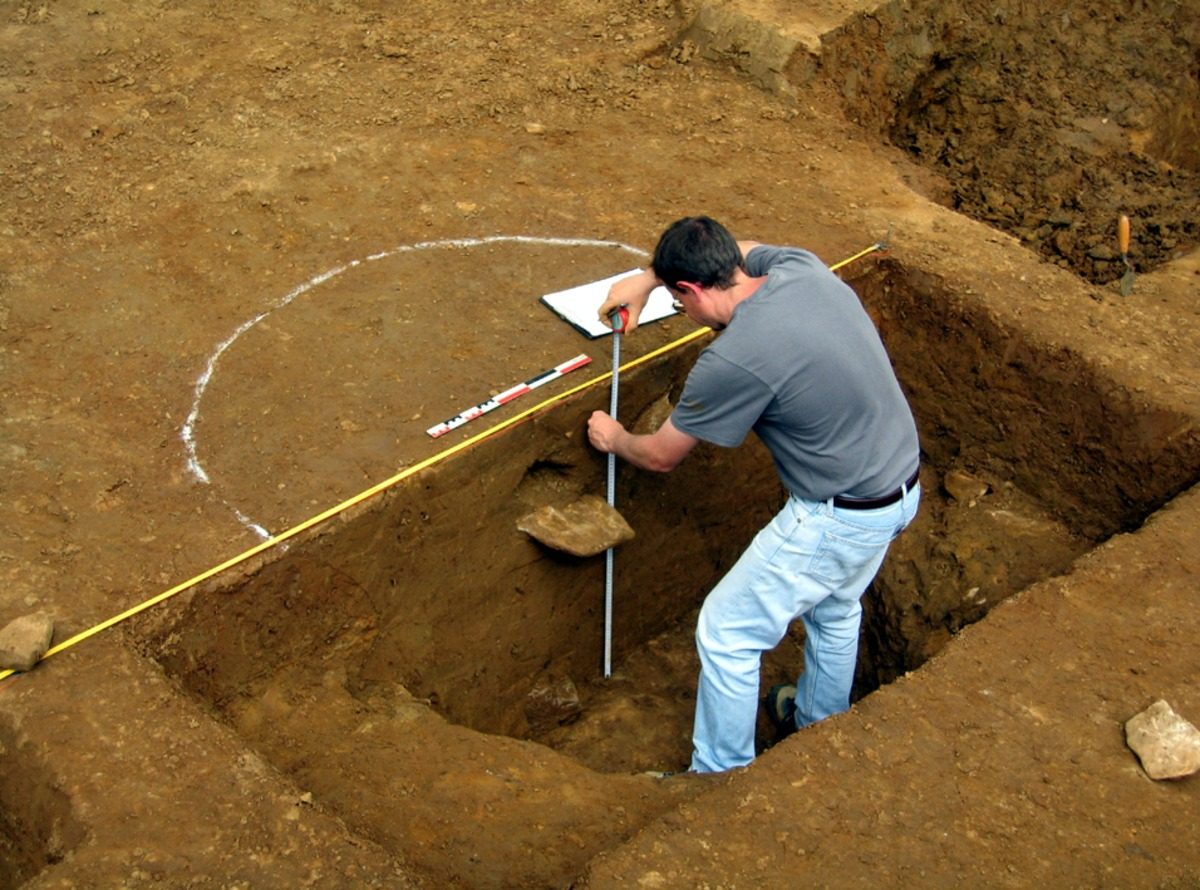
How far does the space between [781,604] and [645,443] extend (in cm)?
78

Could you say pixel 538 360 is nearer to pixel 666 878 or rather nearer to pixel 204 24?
pixel 666 878

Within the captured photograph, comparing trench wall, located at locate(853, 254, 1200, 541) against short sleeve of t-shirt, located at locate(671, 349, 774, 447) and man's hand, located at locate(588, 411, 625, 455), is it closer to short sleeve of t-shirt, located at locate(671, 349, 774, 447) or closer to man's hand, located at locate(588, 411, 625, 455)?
man's hand, located at locate(588, 411, 625, 455)

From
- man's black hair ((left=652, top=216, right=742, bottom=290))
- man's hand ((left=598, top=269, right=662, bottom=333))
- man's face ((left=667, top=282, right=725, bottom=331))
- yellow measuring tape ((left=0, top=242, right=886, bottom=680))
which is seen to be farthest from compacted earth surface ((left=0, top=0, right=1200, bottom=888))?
man's black hair ((left=652, top=216, right=742, bottom=290))

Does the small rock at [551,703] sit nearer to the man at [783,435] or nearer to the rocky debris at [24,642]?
the man at [783,435]

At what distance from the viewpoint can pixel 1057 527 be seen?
601cm

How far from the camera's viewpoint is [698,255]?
169 inches

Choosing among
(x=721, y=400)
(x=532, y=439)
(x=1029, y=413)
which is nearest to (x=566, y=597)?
(x=532, y=439)

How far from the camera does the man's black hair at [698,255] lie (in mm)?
4297

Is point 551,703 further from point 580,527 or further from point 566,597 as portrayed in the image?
point 580,527

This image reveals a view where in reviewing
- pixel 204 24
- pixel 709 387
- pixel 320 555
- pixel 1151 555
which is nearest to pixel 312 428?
pixel 320 555

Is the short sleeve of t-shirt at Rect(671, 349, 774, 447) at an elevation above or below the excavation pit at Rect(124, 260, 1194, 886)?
above

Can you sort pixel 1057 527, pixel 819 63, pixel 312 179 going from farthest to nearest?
pixel 819 63
pixel 312 179
pixel 1057 527

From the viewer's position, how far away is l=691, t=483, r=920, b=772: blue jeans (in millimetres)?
4535

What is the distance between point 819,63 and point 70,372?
4.78 m
